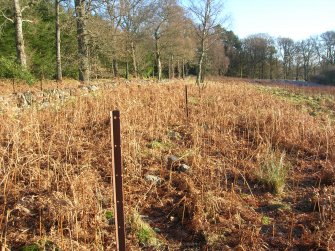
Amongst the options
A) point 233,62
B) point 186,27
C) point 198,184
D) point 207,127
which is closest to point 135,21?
point 186,27

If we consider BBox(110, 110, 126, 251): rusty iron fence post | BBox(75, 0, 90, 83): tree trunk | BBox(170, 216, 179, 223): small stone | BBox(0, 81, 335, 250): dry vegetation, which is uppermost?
BBox(75, 0, 90, 83): tree trunk

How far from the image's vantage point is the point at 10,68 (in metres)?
11.6

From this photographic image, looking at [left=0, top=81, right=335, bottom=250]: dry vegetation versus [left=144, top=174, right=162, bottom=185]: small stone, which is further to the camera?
[left=144, top=174, right=162, bottom=185]: small stone

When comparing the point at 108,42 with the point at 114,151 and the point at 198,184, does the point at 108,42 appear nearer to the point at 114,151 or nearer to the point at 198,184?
the point at 198,184

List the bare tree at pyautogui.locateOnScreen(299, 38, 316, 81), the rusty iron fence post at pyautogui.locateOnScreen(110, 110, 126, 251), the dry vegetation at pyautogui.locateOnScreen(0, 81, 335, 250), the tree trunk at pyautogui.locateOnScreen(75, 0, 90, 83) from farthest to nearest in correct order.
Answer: the bare tree at pyautogui.locateOnScreen(299, 38, 316, 81)
the tree trunk at pyautogui.locateOnScreen(75, 0, 90, 83)
the dry vegetation at pyautogui.locateOnScreen(0, 81, 335, 250)
the rusty iron fence post at pyautogui.locateOnScreen(110, 110, 126, 251)

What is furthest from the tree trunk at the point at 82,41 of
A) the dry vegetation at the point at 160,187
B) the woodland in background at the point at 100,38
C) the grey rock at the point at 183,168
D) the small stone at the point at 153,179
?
the small stone at the point at 153,179

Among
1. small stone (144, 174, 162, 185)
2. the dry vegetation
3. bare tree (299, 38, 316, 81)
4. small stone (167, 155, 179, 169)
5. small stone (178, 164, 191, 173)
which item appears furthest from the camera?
bare tree (299, 38, 316, 81)

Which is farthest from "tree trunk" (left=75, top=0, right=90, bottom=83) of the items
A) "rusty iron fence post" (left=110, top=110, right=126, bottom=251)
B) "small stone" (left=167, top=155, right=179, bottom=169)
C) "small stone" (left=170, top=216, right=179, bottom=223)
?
"rusty iron fence post" (left=110, top=110, right=126, bottom=251)

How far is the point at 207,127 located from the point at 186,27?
22.1 meters

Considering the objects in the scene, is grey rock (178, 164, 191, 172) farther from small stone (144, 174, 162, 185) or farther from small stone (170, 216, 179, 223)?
small stone (170, 216, 179, 223)

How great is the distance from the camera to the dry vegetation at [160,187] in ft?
9.52

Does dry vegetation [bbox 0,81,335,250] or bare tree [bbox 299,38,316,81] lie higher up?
bare tree [bbox 299,38,316,81]

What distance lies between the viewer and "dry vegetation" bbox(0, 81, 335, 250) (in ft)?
9.52

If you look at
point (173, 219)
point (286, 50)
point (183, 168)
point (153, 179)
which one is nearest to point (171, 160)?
point (183, 168)
